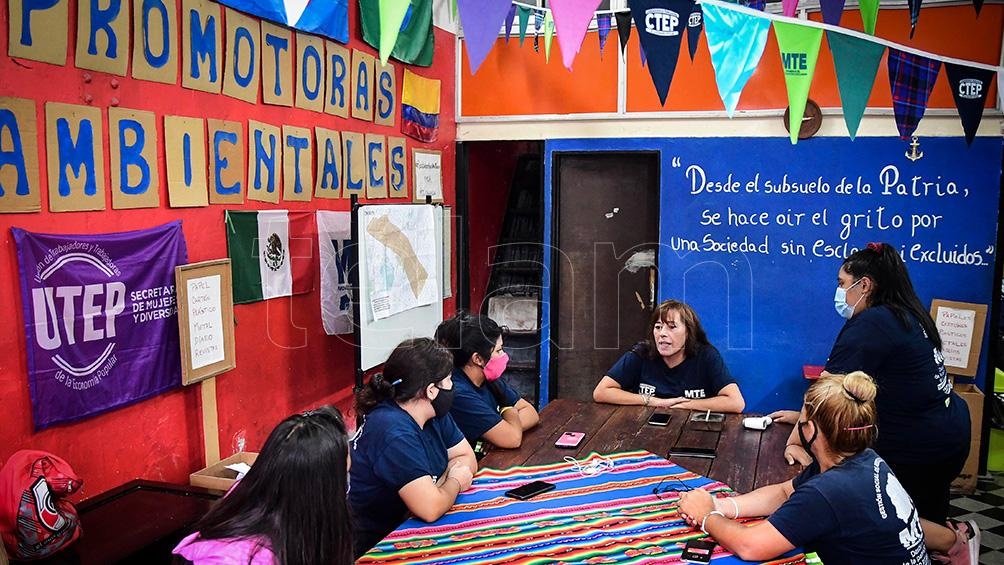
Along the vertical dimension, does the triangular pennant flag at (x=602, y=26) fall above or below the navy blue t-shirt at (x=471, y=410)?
above

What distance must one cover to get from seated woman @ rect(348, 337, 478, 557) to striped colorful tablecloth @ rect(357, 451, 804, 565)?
0.34 ft

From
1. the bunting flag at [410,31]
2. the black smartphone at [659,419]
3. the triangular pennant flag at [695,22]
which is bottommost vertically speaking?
the black smartphone at [659,419]

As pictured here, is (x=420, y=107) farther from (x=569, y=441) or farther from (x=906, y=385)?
(x=906, y=385)

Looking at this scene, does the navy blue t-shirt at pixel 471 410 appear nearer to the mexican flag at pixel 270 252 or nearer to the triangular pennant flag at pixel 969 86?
the mexican flag at pixel 270 252

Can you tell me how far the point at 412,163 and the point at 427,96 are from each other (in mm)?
494

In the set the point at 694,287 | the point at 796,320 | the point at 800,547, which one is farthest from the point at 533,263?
the point at 800,547

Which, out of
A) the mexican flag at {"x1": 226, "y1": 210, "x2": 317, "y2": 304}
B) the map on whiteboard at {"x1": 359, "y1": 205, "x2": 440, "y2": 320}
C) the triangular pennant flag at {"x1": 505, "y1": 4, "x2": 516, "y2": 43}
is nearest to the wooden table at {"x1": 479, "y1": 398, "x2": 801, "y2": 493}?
the map on whiteboard at {"x1": 359, "y1": 205, "x2": 440, "y2": 320}

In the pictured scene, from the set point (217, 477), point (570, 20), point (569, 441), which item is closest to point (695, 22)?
point (570, 20)

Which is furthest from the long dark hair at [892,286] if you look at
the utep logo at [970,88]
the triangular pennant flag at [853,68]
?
the utep logo at [970,88]

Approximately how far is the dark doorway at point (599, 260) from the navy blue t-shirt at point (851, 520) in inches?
132

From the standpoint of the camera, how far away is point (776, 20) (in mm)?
3287

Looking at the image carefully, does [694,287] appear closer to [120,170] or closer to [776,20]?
[776,20]

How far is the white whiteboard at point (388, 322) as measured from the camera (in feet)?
13.9

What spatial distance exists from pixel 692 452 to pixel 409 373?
1.12 meters
